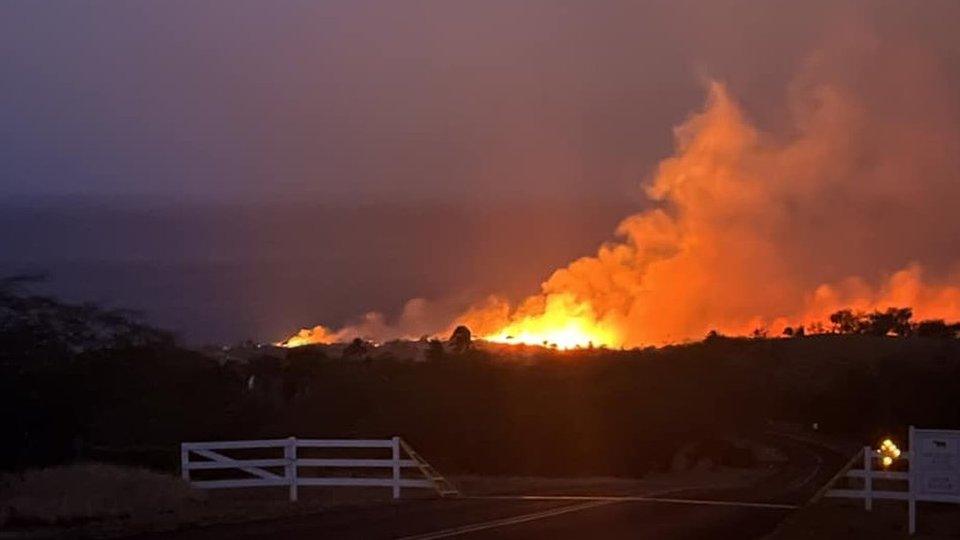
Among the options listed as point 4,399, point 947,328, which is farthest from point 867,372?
point 4,399

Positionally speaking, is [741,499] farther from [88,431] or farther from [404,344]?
[404,344]

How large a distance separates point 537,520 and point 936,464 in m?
6.87

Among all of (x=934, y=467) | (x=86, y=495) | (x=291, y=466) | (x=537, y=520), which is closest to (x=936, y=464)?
(x=934, y=467)

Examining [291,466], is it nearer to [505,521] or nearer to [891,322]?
[505,521]

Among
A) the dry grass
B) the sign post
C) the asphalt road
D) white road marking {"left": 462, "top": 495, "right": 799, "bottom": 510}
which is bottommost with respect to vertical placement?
white road marking {"left": 462, "top": 495, "right": 799, "bottom": 510}

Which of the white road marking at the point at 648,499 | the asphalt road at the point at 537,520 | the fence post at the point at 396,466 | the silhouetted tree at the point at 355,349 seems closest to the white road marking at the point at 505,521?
the asphalt road at the point at 537,520

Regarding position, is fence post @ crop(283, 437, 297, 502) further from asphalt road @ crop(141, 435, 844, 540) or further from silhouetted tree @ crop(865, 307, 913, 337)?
silhouetted tree @ crop(865, 307, 913, 337)

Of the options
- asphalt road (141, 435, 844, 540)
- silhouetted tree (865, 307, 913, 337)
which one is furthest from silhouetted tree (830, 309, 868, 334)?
asphalt road (141, 435, 844, 540)

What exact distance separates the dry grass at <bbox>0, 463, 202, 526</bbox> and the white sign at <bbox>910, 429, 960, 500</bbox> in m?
12.6

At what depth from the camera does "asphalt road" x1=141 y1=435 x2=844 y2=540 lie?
20.6 m

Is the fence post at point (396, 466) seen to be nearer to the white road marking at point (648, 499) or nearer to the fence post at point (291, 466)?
the white road marking at point (648, 499)

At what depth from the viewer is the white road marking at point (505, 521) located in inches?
795

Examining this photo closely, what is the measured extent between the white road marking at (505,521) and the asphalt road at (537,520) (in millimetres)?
14

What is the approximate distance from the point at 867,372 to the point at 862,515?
68.5 meters
